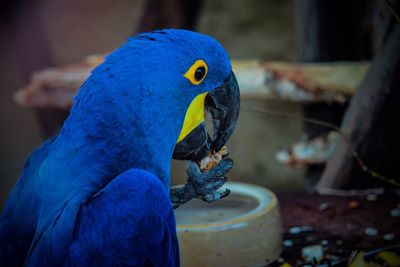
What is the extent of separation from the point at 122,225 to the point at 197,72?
0.33 meters

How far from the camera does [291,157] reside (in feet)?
7.46

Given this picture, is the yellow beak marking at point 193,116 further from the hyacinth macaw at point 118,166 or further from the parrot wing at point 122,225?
the parrot wing at point 122,225

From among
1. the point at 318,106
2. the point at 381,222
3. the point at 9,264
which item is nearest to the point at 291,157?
the point at 318,106

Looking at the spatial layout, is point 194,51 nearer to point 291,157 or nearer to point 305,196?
point 305,196

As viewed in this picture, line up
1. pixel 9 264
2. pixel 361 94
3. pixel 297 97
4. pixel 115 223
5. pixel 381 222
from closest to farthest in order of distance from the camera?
pixel 115 223 → pixel 9 264 → pixel 381 222 → pixel 361 94 → pixel 297 97

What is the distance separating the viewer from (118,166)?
3.25ft

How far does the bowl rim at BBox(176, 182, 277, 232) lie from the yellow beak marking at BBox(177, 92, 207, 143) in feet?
0.73

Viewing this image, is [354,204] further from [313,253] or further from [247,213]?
[247,213]

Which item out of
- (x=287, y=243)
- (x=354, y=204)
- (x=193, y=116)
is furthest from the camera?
(x=354, y=204)

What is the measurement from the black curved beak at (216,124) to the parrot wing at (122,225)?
0.23 m

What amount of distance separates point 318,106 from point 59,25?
2.70 m

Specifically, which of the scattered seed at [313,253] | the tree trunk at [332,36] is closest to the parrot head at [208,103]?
the scattered seed at [313,253]

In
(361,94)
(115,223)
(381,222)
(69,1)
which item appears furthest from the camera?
(69,1)

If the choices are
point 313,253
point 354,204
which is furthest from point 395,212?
point 313,253
